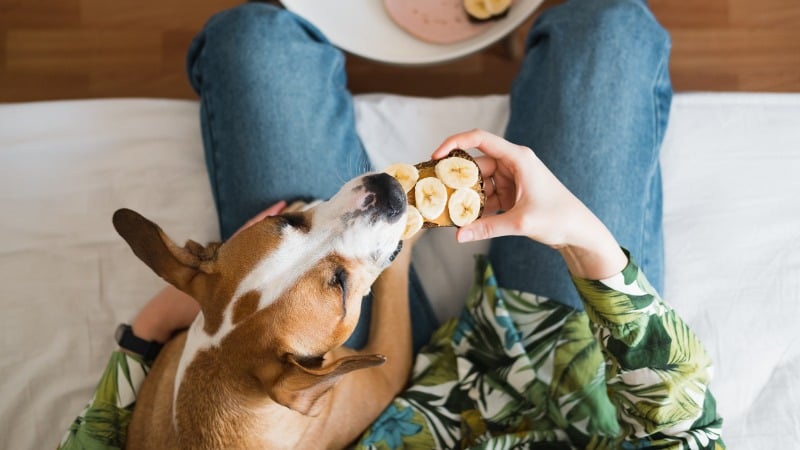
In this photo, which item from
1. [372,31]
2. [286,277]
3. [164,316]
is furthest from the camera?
[372,31]

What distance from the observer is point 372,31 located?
86.0 inches

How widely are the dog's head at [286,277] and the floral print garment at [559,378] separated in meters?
0.37

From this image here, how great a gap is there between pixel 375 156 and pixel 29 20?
1.51m

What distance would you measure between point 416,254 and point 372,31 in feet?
2.25

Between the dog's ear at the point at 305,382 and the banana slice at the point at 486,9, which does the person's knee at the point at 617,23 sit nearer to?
the banana slice at the point at 486,9

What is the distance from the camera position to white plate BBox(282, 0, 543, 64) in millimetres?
2113

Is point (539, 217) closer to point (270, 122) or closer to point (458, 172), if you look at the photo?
point (458, 172)

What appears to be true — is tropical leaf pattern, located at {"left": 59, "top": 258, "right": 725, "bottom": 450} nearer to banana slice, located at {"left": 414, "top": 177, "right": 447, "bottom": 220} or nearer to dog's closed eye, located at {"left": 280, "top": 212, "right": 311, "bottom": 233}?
banana slice, located at {"left": 414, "top": 177, "right": 447, "bottom": 220}

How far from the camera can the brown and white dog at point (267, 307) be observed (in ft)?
4.48

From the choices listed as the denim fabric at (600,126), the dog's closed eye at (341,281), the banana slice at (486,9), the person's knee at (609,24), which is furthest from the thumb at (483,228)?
the banana slice at (486,9)

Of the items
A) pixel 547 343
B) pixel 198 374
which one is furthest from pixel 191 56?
pixel 547 343

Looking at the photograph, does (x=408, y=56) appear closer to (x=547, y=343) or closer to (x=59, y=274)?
(x=547, y=343)

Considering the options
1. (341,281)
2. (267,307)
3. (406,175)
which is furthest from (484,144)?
(267,307)

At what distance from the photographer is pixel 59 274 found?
1953 millimetres
